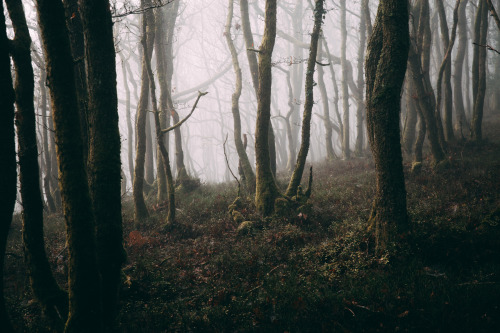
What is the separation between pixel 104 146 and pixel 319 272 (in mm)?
4307

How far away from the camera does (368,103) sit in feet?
19.7

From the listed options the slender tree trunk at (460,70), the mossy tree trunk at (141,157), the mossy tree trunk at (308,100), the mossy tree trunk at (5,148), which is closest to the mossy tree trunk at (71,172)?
the mossy tree trunk at (5,148)

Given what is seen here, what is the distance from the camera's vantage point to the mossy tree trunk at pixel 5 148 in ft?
10.4

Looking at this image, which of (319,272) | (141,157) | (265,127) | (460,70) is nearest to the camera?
(319,272)

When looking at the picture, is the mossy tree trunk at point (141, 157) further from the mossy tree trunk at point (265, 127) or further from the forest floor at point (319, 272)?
the mossy tree trunk at point (265, 127)

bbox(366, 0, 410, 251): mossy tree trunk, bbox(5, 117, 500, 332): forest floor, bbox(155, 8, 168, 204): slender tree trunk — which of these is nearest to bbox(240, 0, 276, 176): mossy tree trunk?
bbox(155, 8, 168, 204): slender tree trunk

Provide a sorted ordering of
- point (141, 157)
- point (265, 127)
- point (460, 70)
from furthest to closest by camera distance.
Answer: point (460, 70), point (141, 157), point (265, 127)

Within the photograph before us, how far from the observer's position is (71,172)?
3.44 m

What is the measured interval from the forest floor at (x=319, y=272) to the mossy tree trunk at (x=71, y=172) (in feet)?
3.32

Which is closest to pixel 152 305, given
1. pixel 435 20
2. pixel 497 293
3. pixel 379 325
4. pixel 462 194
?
pixel 379 325

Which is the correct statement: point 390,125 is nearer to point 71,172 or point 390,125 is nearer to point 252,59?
point 71,172

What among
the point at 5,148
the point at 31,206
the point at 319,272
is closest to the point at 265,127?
the point at 319,272

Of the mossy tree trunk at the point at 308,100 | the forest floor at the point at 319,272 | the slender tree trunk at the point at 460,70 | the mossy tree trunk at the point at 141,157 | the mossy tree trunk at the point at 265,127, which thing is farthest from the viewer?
the slender tree trunk at the point at 460,70

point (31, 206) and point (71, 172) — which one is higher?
point (71, 172)
